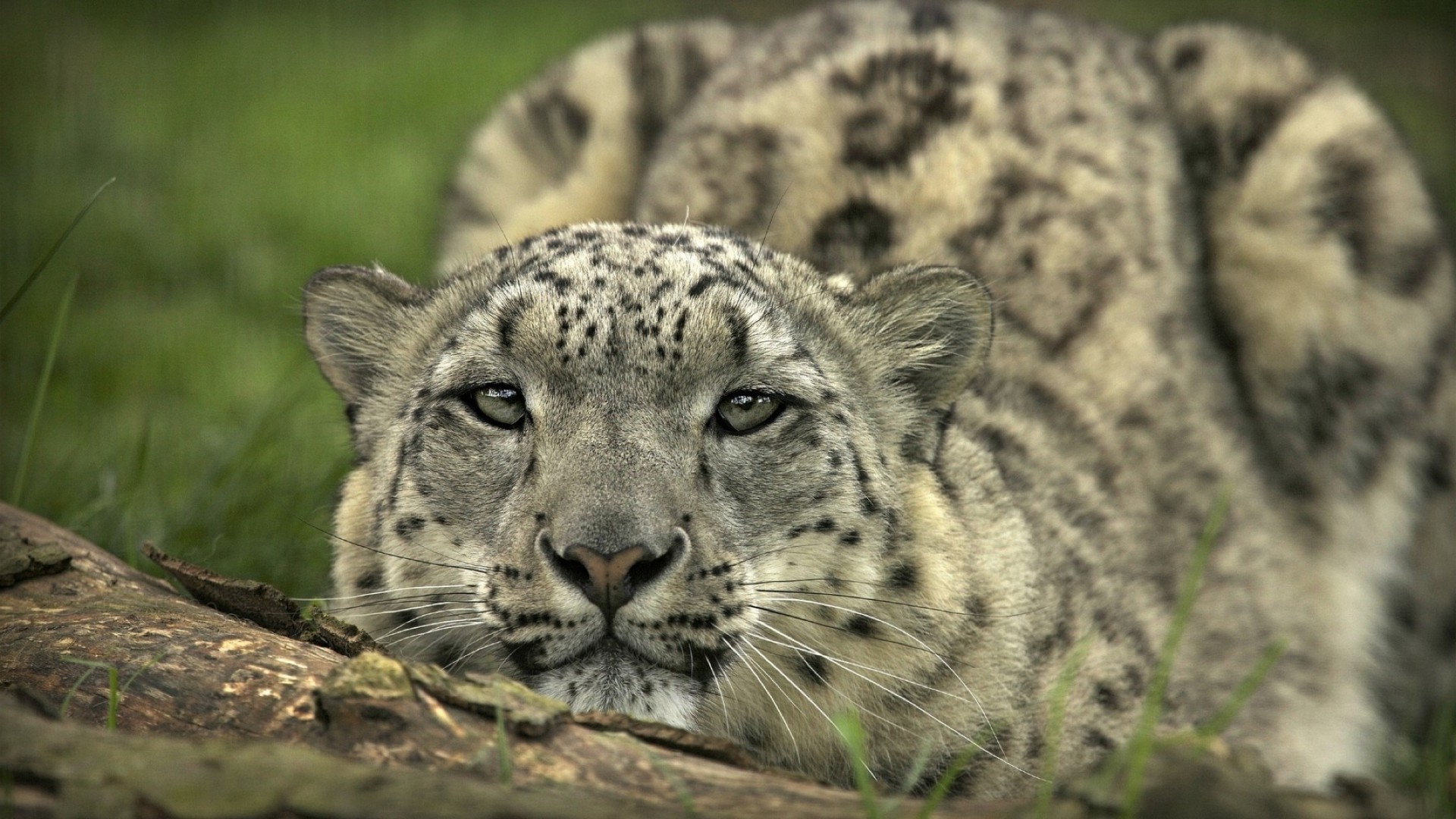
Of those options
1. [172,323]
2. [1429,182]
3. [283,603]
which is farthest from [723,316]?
[172,323]

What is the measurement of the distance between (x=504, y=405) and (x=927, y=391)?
147cm

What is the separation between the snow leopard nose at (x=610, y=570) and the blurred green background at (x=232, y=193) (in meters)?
2.04

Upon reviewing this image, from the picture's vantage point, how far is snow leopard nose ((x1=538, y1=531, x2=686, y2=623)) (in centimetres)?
380

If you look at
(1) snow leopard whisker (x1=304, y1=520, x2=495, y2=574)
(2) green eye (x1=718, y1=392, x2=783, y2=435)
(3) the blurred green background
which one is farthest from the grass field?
(2) green eye (x1=718, y1=392, x2=783, y2=435)

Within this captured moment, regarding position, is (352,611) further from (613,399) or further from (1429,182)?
(1429,182)

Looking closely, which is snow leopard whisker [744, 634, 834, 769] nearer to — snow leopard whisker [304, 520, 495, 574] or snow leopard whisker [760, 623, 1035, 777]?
snow leopard whisker [760, 623, 1035, 777]

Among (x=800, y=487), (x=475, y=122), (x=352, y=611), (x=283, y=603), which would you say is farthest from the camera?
(x=475, y=122)

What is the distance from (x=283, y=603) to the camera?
4102 mm

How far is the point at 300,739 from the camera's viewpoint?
333 cm

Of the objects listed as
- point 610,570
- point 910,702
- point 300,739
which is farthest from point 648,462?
point 300,739

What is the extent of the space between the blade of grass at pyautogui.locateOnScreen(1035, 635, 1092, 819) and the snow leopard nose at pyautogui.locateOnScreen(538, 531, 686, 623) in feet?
3.43

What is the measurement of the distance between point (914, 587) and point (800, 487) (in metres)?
0.50

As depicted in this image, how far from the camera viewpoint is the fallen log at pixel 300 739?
108 inches

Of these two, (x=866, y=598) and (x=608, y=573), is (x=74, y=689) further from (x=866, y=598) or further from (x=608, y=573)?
(x=866, y=598)
